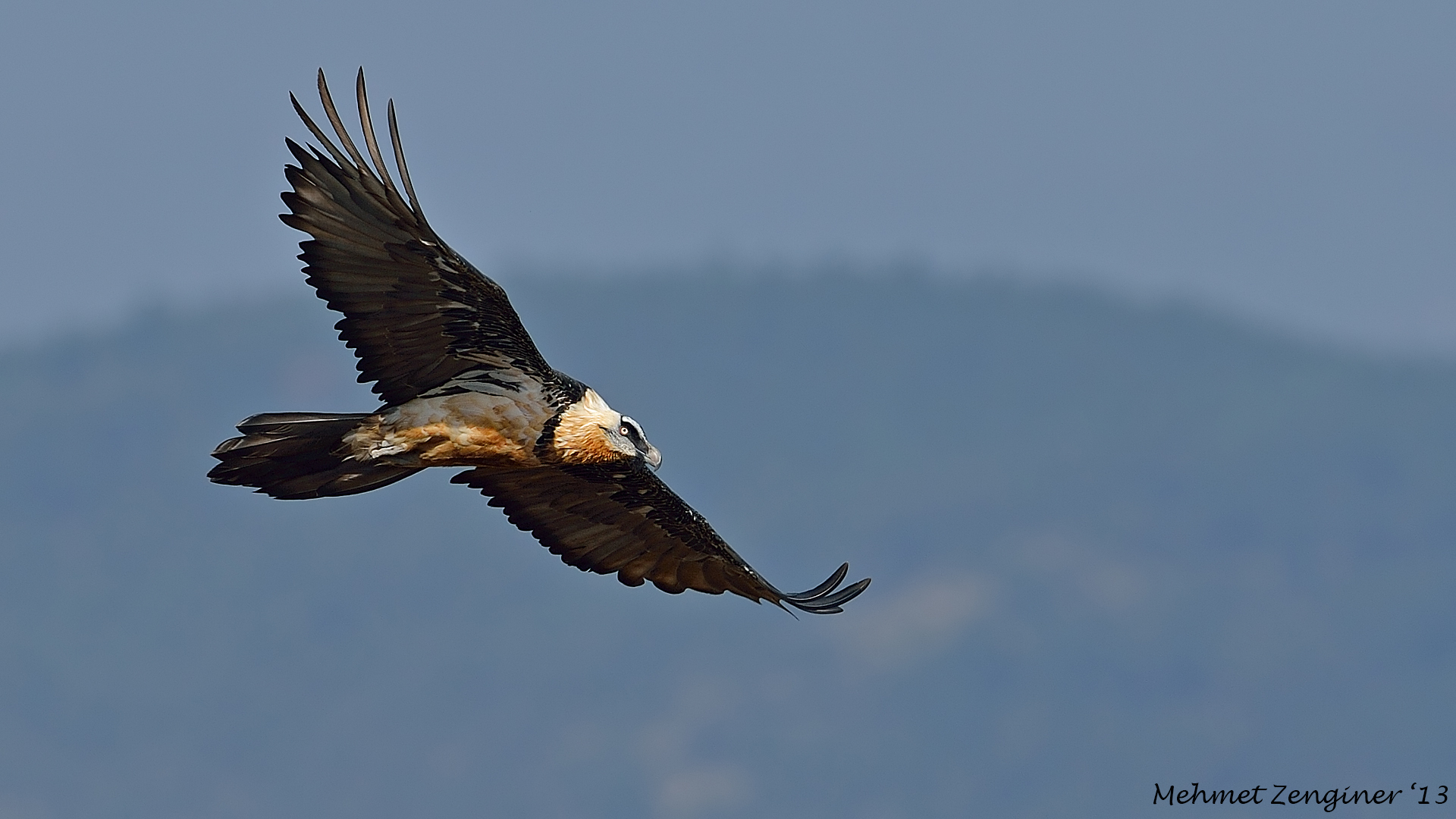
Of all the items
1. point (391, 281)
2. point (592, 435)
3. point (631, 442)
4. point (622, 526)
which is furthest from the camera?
point (622, 526)

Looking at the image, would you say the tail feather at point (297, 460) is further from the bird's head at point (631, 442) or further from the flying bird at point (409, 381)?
the bird's head at point (631, 442)

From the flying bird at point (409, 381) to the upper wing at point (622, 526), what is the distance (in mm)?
119

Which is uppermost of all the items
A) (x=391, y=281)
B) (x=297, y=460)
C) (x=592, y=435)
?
(x=391, y=281)

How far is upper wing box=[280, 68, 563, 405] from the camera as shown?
41.9 feet

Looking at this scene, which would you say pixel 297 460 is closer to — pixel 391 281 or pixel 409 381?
pixel 409 381

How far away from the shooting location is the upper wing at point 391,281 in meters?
12.8

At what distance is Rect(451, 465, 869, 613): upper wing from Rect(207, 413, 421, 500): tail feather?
128 cm

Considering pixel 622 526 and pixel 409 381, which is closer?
pixel 409 381

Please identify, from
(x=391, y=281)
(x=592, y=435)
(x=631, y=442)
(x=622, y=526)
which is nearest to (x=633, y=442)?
(x=631, y=442)

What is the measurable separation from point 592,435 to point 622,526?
1.58 m

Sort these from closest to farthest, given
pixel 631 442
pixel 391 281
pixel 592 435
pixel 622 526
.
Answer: pixel 391 281 → pixel 592 435 → pixel 631 442 → pixel 622 526

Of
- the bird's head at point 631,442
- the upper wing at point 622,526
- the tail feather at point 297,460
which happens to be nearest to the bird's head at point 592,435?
the bird's head at point 631,442

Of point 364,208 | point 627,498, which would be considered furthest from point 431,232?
point 627,498

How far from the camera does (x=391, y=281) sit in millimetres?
13312
